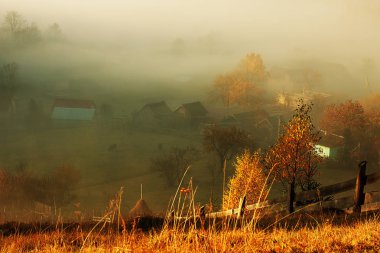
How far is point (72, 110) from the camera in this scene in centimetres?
8812

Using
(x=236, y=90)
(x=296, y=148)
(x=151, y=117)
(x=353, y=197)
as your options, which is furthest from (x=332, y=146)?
Answer: (x=353, y=197)

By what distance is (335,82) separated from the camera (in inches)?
4970

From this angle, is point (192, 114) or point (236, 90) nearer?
point (192, 114)

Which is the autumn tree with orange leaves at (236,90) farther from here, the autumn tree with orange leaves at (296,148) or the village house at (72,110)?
the autumn tree with orange leaves at (296,148)

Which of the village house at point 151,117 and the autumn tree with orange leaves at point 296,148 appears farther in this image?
the village house at point 151,117

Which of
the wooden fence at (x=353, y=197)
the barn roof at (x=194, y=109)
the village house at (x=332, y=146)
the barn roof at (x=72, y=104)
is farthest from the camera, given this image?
the barn roof at (x=72, y=104)

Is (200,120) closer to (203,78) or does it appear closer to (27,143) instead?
(27,143)

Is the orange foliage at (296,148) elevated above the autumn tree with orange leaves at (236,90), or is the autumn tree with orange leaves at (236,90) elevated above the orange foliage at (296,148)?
the autumn tree with orange leaves at (236,90)

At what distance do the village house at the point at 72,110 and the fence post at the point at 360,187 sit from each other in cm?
8031

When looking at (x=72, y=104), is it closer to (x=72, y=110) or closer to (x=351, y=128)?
(x=72, y=110)

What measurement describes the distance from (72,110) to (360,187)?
8252 cm

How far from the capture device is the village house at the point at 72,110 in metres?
86.4

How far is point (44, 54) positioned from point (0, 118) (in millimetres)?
78422

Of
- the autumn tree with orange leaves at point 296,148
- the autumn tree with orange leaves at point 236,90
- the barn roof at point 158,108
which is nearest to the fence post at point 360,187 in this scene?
the autumn tree with orange leaves at point 296,148
